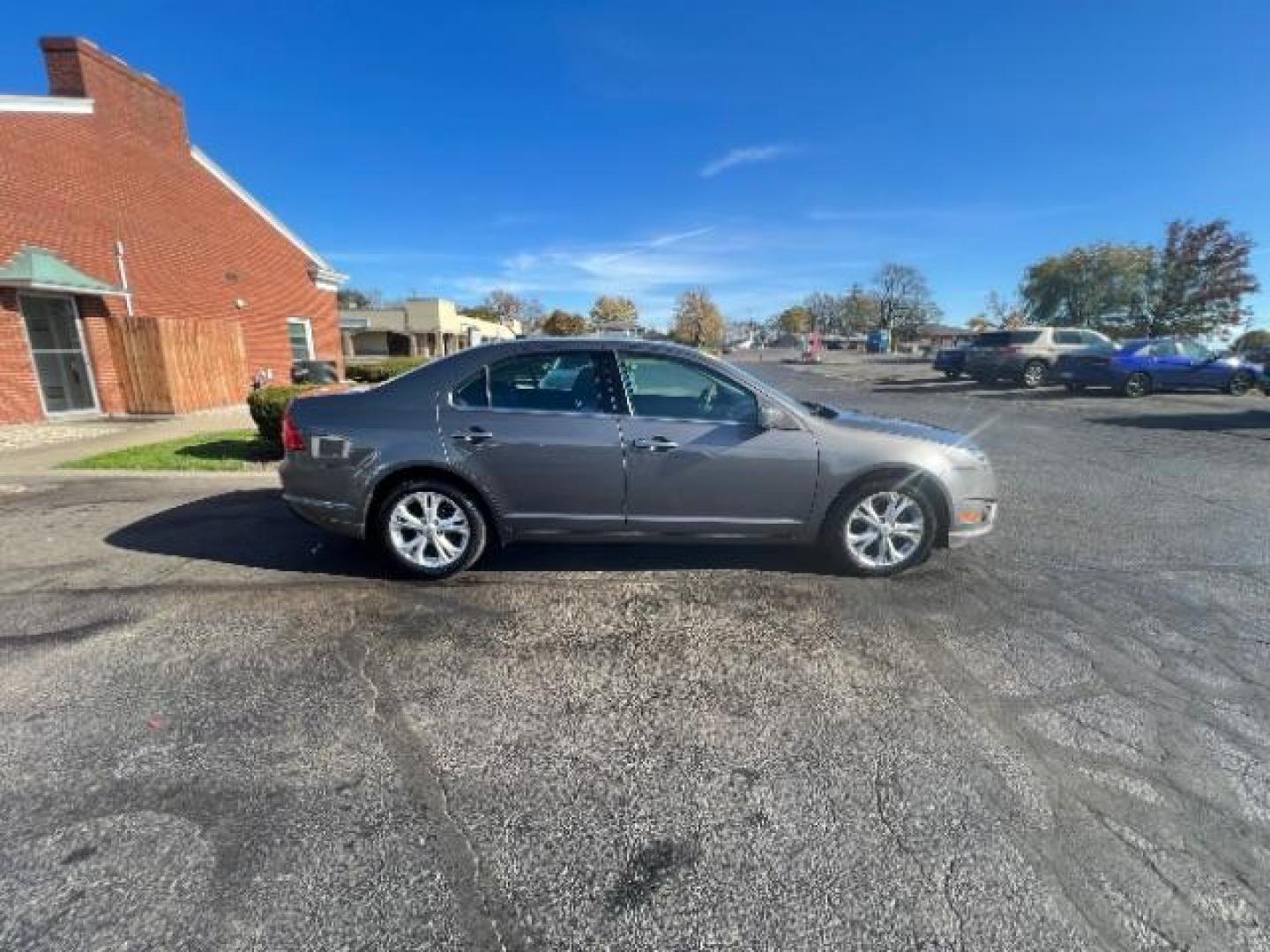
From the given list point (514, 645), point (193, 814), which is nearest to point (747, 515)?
point (514, 645)

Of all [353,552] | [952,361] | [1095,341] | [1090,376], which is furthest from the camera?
[952,361]

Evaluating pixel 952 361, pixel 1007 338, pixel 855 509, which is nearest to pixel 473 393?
pixel 855 509

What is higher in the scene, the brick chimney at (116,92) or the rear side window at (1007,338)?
the brick chimney at (116,92)

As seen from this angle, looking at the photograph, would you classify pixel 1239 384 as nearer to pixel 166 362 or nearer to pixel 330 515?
pixel 330 515

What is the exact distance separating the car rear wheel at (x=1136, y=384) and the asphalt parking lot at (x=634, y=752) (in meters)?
15.1

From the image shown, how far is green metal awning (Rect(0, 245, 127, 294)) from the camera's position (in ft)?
33.0

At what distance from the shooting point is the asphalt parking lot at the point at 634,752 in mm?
1763

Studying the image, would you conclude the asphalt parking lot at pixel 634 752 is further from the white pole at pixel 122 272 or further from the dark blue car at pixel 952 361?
the dark blue car at pixel 952 361

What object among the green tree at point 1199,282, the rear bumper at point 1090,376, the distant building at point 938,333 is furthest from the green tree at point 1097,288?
the rear bumper at point 1090,376

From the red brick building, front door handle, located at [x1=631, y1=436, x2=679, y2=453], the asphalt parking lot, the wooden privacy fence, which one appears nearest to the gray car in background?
the asphalt parking lot

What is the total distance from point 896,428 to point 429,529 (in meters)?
3.29

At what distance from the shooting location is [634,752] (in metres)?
2.44

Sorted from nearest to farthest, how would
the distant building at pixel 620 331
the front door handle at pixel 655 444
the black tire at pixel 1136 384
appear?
the front door handle at pixel 655 444 → the distant building at pixel 620 331 → the black tire at pixel 1136 384

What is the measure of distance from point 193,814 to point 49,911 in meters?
0.40
